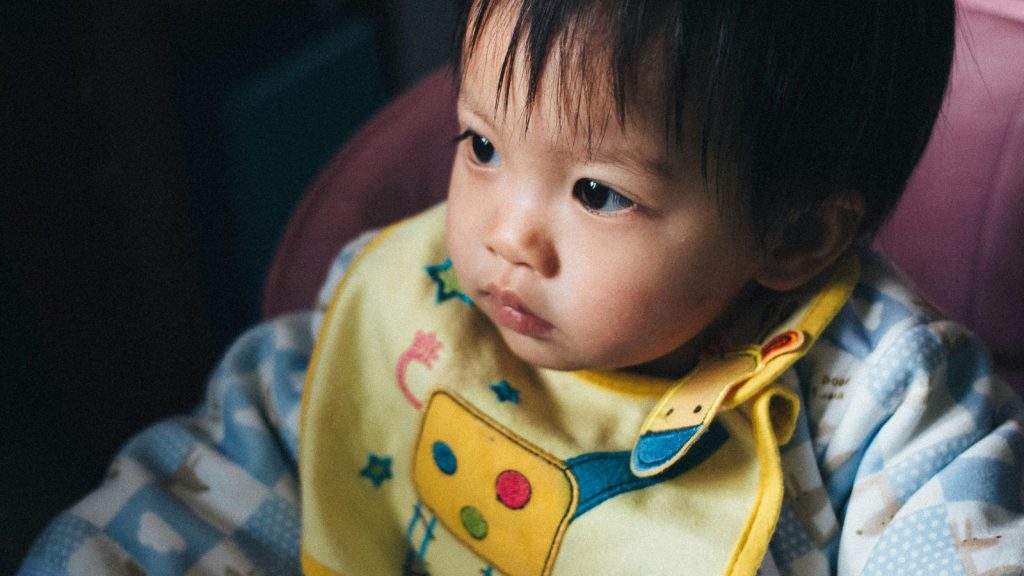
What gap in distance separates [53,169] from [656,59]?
0.75 m

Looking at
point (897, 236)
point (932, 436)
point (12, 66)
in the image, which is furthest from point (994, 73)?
point (12, 66)

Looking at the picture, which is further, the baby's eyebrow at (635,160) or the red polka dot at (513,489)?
the red polka dot at (513,489)

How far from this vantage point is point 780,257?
655 millimetres

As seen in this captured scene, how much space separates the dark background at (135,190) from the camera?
1.03 meters

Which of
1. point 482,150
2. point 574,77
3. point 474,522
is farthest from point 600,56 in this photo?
point 474,522

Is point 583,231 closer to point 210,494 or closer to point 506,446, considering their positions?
point 506,446

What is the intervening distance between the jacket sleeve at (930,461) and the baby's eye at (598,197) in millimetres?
214

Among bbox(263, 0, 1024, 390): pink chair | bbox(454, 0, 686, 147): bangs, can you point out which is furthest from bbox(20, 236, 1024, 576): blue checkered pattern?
bbox(454, 0, 686, 147): bangs

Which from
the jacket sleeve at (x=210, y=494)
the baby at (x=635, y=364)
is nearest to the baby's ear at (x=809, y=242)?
the baby at (x=635, y=364)

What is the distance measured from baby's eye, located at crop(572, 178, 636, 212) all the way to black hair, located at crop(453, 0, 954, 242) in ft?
0.18

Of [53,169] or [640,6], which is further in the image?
[53,169]

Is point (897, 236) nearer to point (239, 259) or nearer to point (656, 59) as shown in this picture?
point (656, 59)

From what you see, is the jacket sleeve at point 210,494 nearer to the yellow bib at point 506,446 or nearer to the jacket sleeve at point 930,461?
the yellow bib at point 506,446

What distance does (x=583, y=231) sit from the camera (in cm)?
59
